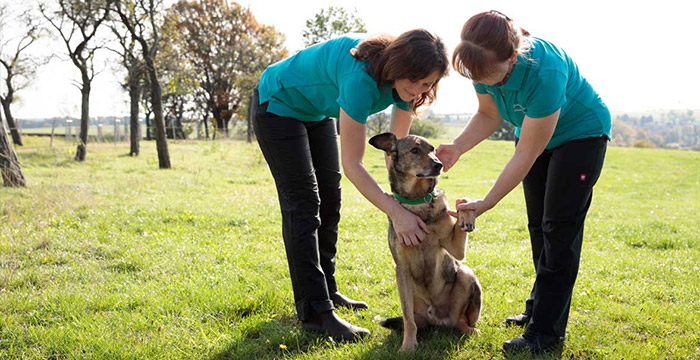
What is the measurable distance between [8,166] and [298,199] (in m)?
9.80

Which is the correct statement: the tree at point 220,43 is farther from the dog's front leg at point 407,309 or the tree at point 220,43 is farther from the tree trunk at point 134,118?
the dog's front leg at point 407,309

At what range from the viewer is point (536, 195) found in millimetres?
3824

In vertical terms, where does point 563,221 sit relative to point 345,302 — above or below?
above

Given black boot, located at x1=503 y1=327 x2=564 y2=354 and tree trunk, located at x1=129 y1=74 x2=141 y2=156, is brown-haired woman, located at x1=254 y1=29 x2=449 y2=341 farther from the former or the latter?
tree trunk, located at x1=129 y1=74 x2=141 y2=156

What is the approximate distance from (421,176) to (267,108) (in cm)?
125

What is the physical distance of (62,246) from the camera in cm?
607

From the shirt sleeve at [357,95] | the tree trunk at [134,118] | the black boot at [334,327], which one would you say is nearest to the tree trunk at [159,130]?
the tree trunk at [134,118]

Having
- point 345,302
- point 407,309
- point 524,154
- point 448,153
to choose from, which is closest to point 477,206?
point 524,154

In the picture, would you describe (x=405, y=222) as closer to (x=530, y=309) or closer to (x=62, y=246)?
(x=530, y=309)

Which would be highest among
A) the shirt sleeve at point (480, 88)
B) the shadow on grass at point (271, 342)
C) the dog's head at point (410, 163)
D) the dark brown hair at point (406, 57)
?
the dark brown hair at point (406, 57)

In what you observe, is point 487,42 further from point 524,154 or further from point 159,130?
point 159,130

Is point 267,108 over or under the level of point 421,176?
over

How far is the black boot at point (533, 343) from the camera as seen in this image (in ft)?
11.2

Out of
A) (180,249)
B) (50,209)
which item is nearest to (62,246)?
Answer: (180,249)
